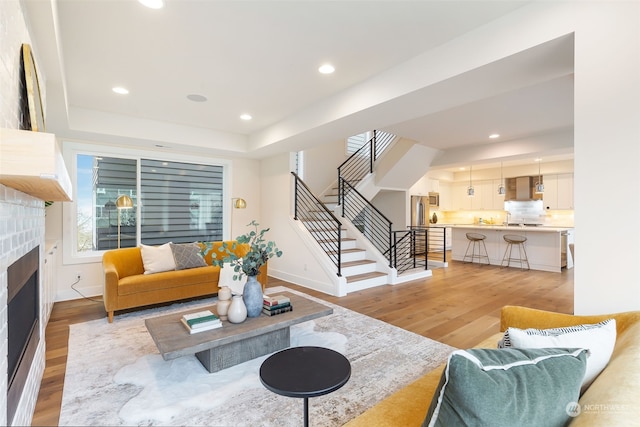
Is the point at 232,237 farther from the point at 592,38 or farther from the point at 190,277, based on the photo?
the point at 592,38

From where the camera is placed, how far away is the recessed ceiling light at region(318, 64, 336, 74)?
3.16 m

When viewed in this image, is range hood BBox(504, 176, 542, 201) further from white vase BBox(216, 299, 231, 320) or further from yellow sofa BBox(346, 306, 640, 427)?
white vase BBox(216, 299, 231, 320)

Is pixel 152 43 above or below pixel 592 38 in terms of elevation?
above

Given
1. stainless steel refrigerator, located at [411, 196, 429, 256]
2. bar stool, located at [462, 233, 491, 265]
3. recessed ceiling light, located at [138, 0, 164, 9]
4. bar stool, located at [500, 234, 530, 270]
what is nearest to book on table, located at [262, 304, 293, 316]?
recessed ceiling light, located at [138, 0, 164, 9]

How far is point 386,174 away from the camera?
692 centimetres

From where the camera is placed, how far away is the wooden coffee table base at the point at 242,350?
98.7 inches

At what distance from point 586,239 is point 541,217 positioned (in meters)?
8.81

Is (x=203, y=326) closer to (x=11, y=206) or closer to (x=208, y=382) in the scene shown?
(x=208, y=382)

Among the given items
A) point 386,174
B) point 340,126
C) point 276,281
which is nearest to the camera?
point 340,126

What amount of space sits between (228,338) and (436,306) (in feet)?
10.1

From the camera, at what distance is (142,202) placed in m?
5.39

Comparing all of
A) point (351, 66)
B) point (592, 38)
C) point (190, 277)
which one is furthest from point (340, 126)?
point (190, 277)

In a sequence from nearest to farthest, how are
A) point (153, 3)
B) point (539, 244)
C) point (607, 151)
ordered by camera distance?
point (607, 151), point (153, 3), point (539, 244)

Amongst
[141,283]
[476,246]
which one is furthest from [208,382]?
[476,246]
